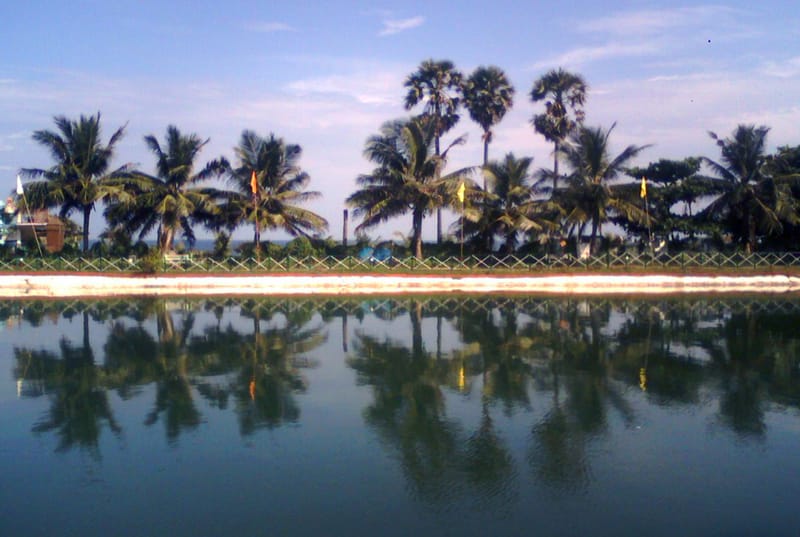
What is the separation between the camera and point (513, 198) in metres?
34.8

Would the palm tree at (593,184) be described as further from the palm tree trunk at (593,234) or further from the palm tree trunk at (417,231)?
the palm tree trunk at (417,231)

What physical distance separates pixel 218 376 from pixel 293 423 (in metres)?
3.25

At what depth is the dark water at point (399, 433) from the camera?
612 centimetres

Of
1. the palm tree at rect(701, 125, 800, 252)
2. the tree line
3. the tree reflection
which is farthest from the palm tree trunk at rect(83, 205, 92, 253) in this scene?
the palm tree at rect(701, 125, 800, 252)

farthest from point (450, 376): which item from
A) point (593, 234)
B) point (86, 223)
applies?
point (86, 223)

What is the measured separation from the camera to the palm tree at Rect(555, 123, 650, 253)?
33.7 metres

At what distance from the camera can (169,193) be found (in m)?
33.5

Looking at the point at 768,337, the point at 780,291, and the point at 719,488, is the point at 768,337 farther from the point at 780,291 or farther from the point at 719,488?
the point at 780,291

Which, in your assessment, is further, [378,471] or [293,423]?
[293,423]

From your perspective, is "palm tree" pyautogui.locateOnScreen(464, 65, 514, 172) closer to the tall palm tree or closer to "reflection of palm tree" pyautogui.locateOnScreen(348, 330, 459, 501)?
the tall palm tree

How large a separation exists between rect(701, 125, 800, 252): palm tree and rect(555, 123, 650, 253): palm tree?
479cm

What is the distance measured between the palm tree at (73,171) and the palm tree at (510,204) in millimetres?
16536

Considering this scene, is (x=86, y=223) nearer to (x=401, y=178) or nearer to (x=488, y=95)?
(x=401, y=178)

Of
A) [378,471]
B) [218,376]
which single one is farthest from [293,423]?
[218,376]
